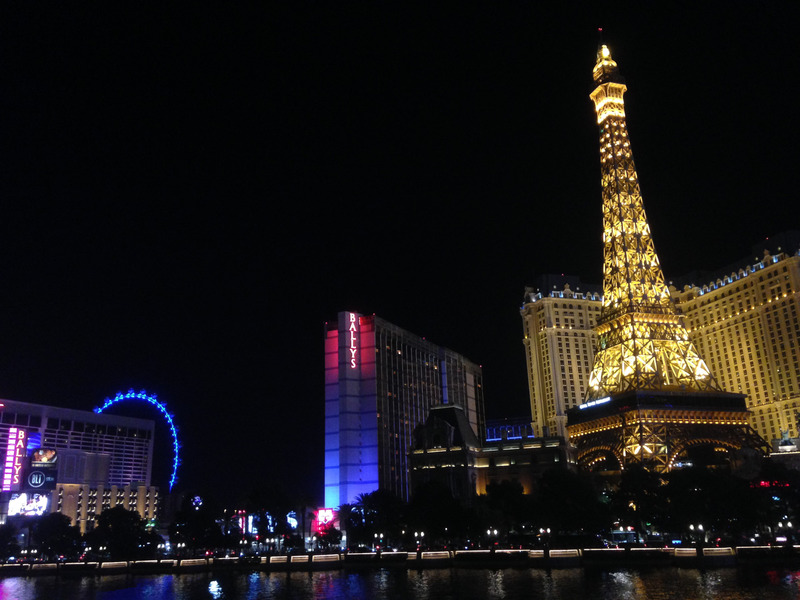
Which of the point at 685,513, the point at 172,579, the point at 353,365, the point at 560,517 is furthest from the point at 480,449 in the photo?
the point at 172,579

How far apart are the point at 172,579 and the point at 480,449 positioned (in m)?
69.0

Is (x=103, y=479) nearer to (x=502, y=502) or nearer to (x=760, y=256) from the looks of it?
(x=502, y=502)

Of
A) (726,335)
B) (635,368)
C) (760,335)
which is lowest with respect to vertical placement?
(635,368)

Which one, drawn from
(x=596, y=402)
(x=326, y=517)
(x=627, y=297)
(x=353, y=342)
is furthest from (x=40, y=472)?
(x=627, y=297)

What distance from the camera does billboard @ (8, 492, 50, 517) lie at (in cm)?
13838

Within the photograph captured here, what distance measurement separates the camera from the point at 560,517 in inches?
3123

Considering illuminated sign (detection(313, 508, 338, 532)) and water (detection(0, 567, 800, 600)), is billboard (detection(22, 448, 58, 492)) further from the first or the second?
water (detection(0, 567, 800, 600))

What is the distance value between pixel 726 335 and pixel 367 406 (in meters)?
94.9

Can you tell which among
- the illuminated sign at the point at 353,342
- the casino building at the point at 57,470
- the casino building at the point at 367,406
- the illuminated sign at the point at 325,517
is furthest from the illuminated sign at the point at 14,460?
the illuminated sign at the point at 353,342

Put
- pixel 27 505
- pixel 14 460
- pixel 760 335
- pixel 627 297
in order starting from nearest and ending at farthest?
1. pixel 627 297
2. pixel 27 505
3. pixel 14 460
4. pixel 760 335

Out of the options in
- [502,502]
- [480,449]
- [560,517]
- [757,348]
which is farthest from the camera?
[757,348]

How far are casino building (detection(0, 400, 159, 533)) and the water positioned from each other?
Result: 224 feet

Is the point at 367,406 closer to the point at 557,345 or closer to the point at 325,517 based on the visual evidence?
the point at 325,517

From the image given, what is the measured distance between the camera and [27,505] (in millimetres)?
138750
